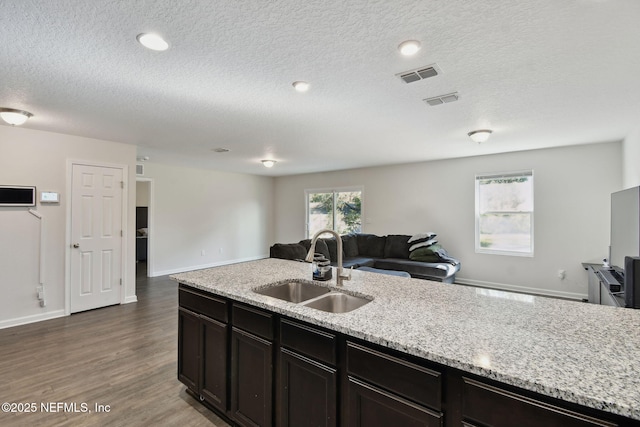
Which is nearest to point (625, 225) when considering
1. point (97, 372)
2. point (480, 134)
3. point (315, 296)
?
point (480, 134)

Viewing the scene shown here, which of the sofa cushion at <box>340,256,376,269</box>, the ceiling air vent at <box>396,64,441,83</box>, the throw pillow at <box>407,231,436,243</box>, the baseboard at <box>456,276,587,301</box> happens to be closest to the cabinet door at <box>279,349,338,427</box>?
the ceiling air vent at <box>396,64,441,83</box>

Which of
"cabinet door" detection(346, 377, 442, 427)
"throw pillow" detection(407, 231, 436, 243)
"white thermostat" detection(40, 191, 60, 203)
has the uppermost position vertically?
"white thermostat" detection(40, 191, 60, 203)

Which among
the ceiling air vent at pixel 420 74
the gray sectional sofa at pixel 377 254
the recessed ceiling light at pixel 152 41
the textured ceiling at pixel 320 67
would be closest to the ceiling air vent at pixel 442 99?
the textured ceiling at pixel 320 67

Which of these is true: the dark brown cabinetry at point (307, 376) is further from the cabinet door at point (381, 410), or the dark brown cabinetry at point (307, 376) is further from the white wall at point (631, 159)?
the white wall at point (631, 159)

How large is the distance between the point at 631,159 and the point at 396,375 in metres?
4.52

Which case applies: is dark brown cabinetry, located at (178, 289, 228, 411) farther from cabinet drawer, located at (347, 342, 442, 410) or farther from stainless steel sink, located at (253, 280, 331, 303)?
cabinet drawer, located at (347, 342, 442, 410)

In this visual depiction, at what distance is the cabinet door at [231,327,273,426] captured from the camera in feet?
5.51

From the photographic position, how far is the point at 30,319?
146 inches

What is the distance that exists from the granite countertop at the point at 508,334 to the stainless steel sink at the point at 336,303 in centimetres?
6

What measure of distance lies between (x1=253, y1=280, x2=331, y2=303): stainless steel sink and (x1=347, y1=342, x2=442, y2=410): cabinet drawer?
848 mm

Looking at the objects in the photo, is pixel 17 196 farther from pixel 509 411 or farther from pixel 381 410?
pixel 509 411

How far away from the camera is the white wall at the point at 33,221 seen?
3574 millimetres

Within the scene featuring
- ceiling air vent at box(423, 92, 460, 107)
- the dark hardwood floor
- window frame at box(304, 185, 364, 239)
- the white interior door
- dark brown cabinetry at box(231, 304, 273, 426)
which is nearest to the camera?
dark brown cabinetry at box(231, 304, 273, 426)

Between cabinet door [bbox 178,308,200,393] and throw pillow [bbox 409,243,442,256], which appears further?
throw pillow [bbox 409,243,442,256]
